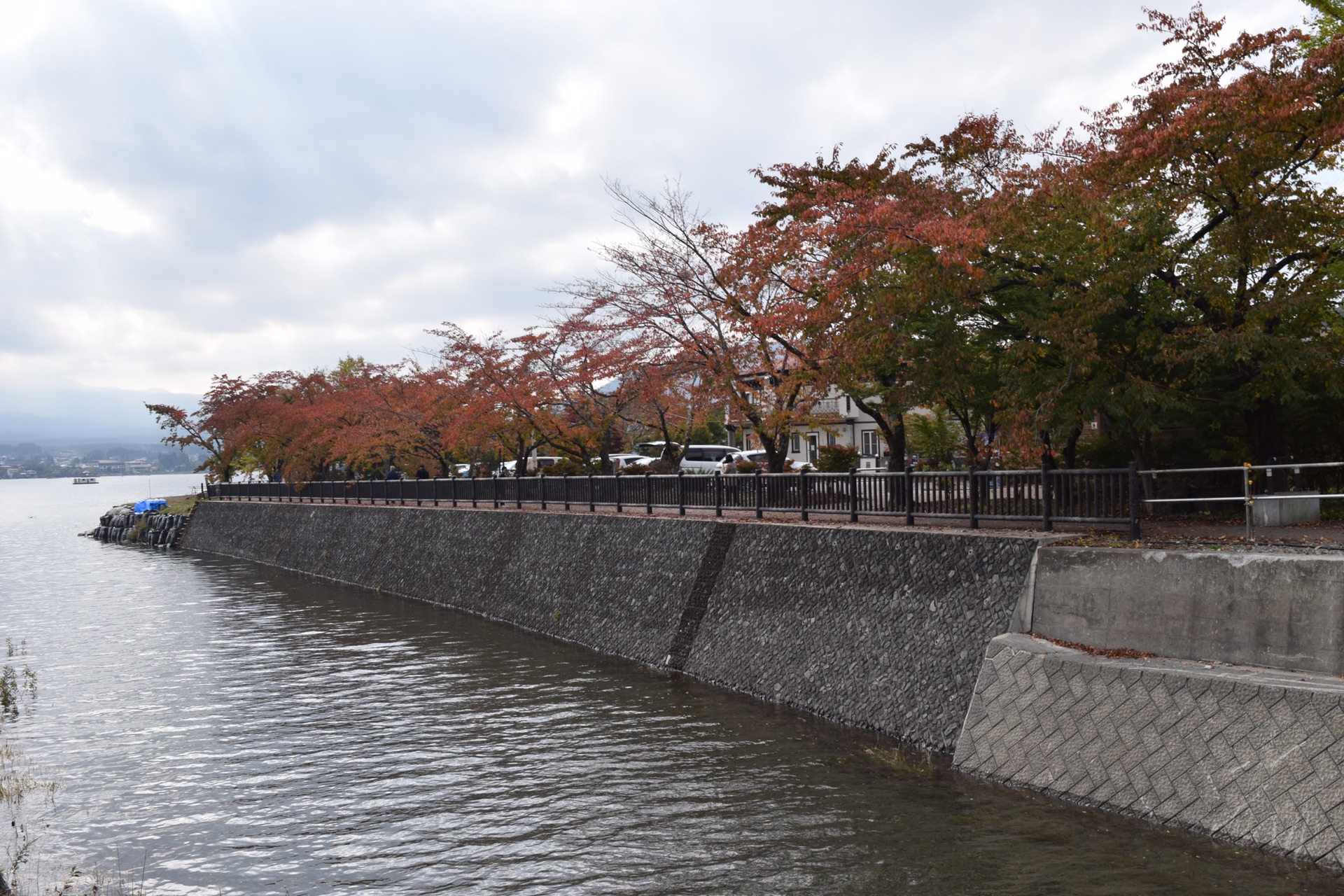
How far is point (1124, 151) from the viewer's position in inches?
562

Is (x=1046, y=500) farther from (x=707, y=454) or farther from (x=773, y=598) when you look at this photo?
(x=707, y=454)

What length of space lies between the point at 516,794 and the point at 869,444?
46695 mm

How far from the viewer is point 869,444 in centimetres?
5597

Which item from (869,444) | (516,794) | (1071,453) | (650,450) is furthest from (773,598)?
(869,444)

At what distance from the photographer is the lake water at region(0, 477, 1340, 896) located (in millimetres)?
8742

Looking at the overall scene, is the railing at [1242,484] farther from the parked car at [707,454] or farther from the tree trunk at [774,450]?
the parked car at [707,454]

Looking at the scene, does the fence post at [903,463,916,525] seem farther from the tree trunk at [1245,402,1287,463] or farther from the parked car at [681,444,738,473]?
the parked car at [681,444,738,473]

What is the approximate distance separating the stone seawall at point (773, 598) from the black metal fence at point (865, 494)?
922 mm

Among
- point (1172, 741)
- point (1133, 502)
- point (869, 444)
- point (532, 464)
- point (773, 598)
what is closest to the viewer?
point (1172, 741)

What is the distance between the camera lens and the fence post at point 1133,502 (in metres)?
12.0

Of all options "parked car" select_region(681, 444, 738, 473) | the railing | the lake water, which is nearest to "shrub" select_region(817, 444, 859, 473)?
"parked car" select_region(681, 444, 738, 473)

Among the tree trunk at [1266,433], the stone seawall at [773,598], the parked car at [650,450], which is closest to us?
the stone seawall at [773,598]

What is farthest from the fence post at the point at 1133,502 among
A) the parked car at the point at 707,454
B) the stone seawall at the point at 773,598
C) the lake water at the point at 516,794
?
the parked car at the point at 707,454

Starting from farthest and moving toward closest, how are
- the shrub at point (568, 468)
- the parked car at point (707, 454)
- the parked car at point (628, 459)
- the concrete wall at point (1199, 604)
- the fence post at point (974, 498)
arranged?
the parked car at point (628, 459) < the parked car at point (707, 454) < the shrub at point (568, 468) < the fence post at point (974, 498) < the concrete wall at point (1199, 604)
